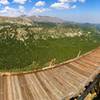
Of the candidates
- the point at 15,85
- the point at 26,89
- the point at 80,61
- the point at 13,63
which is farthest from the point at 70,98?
the point at 13,63

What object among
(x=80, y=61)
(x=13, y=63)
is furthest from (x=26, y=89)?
(x=13, y=63)

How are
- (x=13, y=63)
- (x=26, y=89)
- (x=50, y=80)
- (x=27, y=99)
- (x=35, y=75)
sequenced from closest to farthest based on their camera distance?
(x=27, y=99)
(x=26, y=89)
(x=50, y=80)
(x=35, y=75)
(x=13, y=63)

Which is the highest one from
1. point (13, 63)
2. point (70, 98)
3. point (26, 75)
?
point (70, 98)

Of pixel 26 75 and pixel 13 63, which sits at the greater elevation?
pixel 26 75

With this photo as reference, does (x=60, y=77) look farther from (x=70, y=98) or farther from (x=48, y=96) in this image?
(x=70, y=98)

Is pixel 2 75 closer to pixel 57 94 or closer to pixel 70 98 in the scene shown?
pixel 57 94

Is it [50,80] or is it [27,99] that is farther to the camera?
[50,80]

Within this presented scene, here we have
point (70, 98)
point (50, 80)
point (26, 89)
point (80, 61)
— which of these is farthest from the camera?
point (80, 61)
